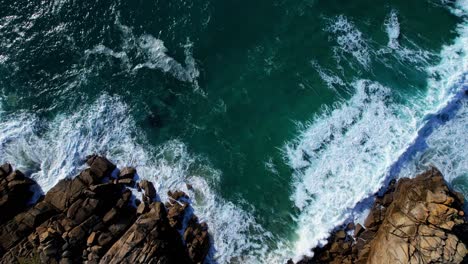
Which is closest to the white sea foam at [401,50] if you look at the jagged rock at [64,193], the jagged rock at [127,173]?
the jagged rock at [127,173]

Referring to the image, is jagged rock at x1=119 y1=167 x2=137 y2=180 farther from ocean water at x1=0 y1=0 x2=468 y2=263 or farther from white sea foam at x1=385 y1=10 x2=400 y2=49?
white sea foam at x1=385 y1=10 x2=400 y2=49

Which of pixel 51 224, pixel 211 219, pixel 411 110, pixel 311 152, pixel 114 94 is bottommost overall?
pixel 51 224

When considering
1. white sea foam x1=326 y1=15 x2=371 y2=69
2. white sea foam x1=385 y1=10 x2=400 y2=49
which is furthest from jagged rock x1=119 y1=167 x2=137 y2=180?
white sea foam x1=385 y1=10 x2=400 y2=49

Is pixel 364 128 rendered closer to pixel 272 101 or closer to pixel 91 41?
pixel 272 101

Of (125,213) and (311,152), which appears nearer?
(125,213)

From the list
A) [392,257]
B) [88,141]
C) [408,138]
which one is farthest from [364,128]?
[88,141]

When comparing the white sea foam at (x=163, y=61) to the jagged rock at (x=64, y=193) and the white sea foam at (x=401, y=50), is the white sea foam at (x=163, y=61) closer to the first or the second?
the jagged rock at (x=64, y=193)

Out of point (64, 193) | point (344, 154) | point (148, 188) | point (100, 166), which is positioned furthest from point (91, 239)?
point (344, 154)
